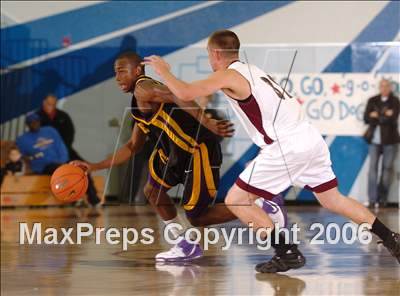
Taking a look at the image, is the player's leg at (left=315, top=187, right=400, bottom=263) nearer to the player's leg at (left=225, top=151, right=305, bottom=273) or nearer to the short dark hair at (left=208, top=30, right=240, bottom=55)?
the player's leg at (left=225, top=151, right=305, bottom=273)

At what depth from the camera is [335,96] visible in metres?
14.5

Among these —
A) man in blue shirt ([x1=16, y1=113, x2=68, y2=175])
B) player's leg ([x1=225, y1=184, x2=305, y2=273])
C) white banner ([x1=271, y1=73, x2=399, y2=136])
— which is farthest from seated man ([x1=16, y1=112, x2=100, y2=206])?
player's leg ([x1=225, y1=184, x2=305, y2=273])

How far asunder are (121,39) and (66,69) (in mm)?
990

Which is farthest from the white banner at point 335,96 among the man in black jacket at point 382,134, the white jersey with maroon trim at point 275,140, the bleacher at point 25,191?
the white jersey with maroon trim at point 275,140

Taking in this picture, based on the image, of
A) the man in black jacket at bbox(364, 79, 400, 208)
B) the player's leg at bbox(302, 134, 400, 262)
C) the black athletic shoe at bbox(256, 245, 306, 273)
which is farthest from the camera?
the man in black jacket at bbox(364, 79, 400, 208)

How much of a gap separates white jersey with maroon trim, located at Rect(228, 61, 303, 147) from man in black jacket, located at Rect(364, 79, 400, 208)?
743cm

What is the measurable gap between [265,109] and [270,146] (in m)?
0.28

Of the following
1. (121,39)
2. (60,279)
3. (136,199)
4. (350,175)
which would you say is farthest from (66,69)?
(60,279)

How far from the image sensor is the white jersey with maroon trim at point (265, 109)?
22.5 feet

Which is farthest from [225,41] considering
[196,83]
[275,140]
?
[275,140]

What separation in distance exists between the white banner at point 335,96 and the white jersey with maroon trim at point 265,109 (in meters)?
7.52

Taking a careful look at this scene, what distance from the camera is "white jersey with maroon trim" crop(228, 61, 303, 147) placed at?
686 centimetres

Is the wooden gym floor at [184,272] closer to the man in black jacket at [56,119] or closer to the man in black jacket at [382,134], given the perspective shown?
the man in black jacket at [382,134]

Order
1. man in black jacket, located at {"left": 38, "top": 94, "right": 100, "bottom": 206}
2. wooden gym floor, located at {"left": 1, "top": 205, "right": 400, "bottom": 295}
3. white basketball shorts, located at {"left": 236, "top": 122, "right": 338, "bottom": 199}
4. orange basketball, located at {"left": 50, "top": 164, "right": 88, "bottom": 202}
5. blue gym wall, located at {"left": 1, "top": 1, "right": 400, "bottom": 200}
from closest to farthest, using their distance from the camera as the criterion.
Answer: wooden gym floor, located at {"left": 1, "top": 205, "right": 400, "bottom": 295}
white basketball shorts, located at {"left": 236, "top": 122, "right": 338, "bottom": 199}
orange basketball, located at {"left": 50, "top": 164, "right": 88, "bottom": 202}
man in black jacket, located at {"left": 38, "top": 94, "right": 100, "bottom": 206}
blue gym wall, located at {"left": 1, "top": 1, "right": 400, "bottom": 200}
